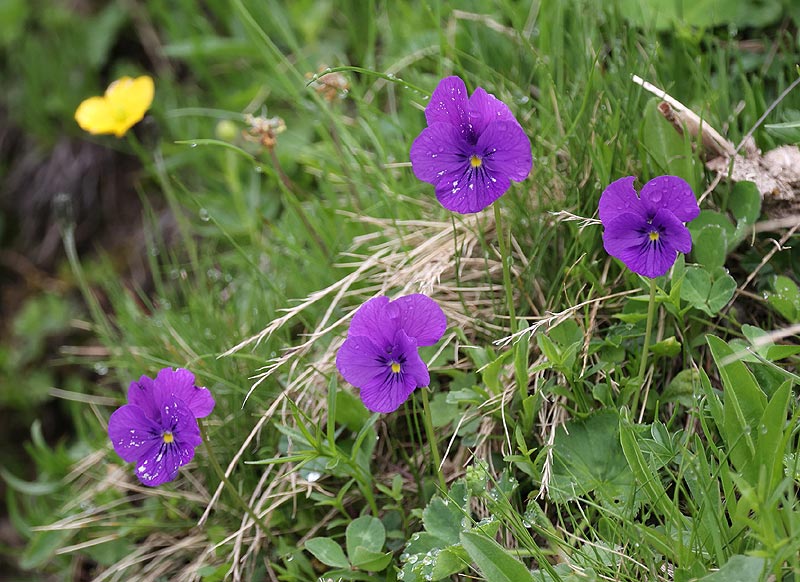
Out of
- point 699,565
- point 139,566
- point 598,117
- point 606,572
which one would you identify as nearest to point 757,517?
point 699,565

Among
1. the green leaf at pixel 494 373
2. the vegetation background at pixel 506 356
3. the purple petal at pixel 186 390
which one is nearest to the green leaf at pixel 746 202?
the vegetation background at pixel 506 356

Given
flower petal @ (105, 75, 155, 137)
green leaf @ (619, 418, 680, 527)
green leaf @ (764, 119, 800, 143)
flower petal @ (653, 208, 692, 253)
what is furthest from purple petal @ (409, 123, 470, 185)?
flower petal @ (105, 75, 155, 137)

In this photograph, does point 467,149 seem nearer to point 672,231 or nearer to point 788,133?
point 672,231

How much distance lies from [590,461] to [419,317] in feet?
1.39

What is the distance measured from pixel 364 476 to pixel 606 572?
509 millimetres

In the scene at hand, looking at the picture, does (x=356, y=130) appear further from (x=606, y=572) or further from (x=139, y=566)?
(x=606, y=572)

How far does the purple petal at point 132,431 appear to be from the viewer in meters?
Answer: 1.42

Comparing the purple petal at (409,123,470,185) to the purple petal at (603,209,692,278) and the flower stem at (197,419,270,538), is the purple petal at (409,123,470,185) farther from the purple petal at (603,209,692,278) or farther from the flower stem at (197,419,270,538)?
the flower stem at (197,419,270,538)

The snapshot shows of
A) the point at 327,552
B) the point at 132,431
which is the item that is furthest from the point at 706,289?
the point at 132,431

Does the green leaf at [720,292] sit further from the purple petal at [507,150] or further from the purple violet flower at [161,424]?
the purple violet flower at [161,424]

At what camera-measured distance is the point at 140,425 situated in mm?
1434

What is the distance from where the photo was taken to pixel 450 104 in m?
1.31

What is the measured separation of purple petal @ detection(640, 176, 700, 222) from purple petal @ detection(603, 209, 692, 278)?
0.09 feet

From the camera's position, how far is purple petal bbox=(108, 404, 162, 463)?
142cm
